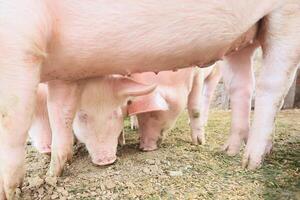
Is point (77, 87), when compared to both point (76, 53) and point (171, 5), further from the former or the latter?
point (171, 5)

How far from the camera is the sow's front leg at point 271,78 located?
2078mm

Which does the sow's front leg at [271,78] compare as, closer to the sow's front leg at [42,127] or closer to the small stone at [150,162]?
the small stone at [150,162]

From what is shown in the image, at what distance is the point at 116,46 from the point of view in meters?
1.78

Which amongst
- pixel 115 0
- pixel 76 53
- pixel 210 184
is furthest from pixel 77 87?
pixel 210 184

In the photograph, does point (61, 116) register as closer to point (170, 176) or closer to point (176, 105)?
point (170, 176)

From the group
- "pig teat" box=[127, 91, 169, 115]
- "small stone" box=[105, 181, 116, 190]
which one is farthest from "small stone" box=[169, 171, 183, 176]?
"pig teat" box=[127, 91, 169, 115]

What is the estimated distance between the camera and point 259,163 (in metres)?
2.14

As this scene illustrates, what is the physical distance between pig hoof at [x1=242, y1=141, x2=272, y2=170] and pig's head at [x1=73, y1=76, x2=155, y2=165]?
0.48 metres

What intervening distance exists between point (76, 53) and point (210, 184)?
665 millimetres

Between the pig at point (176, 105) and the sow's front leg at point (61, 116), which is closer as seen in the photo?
the sow's front leg at point (61, 116)

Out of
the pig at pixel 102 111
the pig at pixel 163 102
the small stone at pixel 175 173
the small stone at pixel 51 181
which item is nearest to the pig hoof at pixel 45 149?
the pig at pixel 102 111

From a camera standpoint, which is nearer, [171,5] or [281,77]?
[171,5]

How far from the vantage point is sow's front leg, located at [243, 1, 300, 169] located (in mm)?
2078

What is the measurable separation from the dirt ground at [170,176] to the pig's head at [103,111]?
0.08 meters
